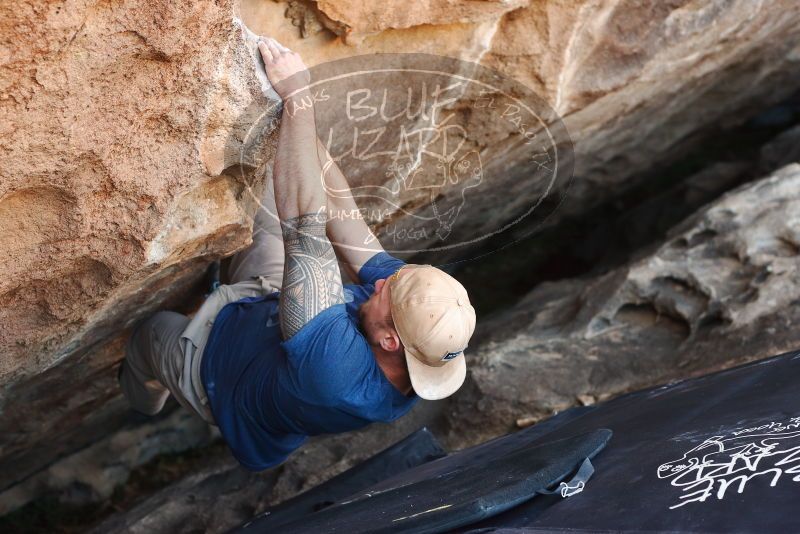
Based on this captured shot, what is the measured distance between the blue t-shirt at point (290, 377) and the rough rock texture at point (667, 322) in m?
0.97

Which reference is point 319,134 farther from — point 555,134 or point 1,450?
point 1,450

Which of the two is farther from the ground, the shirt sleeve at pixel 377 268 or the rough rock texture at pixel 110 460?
the shirt sleeve at pixel 377 268

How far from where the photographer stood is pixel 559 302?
13.3 ft

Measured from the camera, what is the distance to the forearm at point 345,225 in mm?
2584

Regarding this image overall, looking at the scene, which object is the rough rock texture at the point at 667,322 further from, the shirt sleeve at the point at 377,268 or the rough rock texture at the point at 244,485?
the shirt sleeve at the point at 377,268

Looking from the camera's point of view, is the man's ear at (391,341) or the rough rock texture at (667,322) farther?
the rough rock texture at (667,322)

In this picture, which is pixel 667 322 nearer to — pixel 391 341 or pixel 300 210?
pixel 391 341

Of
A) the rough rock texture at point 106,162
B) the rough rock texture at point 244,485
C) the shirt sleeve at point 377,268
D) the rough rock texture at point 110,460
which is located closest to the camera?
the rough rock texture at point 106,162

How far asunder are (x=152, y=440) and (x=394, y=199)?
1.82 m

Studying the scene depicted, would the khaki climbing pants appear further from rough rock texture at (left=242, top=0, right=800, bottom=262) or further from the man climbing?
rough rock texture at (left=242, top=0, right=800, bottom=262)

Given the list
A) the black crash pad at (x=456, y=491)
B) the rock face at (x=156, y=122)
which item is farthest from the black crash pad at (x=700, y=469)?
the rock face at (x=156, y=122)

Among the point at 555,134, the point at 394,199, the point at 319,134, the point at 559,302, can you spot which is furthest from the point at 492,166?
the point at 319,134

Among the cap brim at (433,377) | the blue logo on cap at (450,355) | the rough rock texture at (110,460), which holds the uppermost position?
the blue logo on cap at (450,355)

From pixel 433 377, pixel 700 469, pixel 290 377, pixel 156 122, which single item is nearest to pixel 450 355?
pixel 433 377
